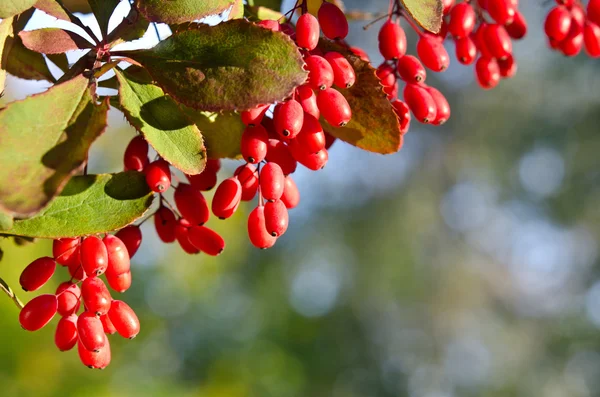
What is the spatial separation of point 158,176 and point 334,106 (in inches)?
6.3

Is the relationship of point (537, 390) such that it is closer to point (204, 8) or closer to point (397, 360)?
point (397, 360)

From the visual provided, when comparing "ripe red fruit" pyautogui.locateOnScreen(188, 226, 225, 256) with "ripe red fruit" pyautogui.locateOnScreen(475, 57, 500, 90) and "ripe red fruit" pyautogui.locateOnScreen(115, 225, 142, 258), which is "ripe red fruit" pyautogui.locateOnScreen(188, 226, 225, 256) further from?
"ripe red fruit" pyautogui.locateOnScreen(475, 57, 500, 90)

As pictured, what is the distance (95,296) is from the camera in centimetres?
60

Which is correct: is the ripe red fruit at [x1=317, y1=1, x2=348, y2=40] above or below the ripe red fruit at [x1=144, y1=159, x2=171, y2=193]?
above

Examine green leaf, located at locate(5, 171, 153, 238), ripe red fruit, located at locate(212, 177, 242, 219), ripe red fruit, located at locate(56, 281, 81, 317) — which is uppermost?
green leaf, located at locate(5, 171, 153, 238)

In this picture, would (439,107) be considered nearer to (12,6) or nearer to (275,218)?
(275,218)

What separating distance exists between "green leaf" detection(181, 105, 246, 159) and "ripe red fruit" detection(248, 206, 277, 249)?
0.07 m

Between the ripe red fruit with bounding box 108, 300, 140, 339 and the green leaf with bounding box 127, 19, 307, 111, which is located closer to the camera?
the green leaf with bounding box 127, 19, 307, 111

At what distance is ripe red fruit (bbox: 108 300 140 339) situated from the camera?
2.08 ft

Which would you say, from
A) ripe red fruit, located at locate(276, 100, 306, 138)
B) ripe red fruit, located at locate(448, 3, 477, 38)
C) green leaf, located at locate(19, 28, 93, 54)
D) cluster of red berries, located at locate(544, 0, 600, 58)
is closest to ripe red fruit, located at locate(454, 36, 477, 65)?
ripe red fruit, located at locate(448, 3, 477, 38)

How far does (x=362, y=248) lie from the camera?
12297 mm

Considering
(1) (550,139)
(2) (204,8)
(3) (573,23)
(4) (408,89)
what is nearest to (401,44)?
(4) (408,89)

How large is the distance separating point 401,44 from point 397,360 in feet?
37.9

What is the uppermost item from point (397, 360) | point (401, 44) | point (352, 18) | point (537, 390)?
point (401, 44)
